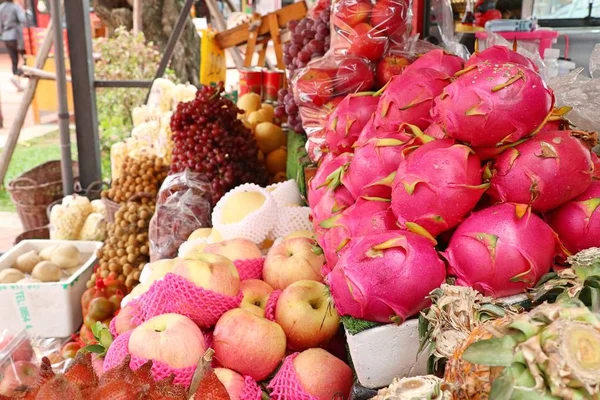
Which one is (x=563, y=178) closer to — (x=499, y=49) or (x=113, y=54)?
(x=499, y=49)

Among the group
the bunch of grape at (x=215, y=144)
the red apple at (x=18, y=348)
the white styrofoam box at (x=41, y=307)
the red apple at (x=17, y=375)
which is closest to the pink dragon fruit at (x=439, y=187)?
the red apple at (x=17, y=375)

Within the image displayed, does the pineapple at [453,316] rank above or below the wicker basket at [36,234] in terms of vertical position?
above

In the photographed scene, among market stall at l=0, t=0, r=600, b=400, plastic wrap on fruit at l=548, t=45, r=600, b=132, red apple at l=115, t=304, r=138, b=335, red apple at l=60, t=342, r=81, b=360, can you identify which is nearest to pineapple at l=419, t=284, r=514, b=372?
market stall at l=0, t=0, r=600, b=400

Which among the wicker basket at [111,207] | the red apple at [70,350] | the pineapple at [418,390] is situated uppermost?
the pineapple at [418,390]

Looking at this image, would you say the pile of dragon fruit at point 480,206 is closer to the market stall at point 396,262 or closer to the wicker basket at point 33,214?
the market stall at point 396,262

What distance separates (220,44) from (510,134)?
12.0 ft

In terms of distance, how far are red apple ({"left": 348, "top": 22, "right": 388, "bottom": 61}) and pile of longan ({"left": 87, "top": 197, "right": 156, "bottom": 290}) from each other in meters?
1.60

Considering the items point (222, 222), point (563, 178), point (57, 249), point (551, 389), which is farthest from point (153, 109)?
point (551, 389)

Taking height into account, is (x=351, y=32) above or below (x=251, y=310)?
above

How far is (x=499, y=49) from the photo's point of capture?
117cm

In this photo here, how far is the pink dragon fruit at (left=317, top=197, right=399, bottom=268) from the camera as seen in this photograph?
1.08 meters

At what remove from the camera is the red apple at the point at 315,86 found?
1981 millimetres

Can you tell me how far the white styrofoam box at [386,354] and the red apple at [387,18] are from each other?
1320 millimetres

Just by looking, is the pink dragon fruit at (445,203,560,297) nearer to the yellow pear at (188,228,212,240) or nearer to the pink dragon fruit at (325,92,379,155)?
the pink dragon fruit at (325,92,379,155)
